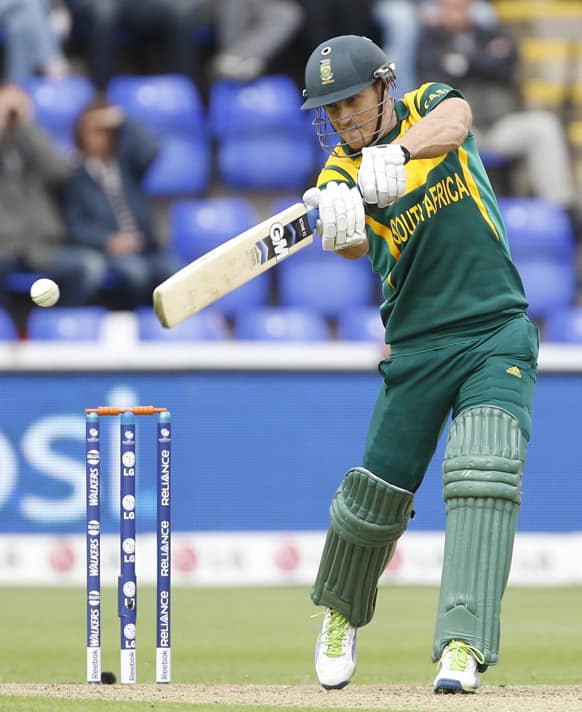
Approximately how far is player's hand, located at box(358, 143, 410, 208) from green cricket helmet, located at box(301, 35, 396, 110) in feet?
1.13

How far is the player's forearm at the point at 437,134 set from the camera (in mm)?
4398

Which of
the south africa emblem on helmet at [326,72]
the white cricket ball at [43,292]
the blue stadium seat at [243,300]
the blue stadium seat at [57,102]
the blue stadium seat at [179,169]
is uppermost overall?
the blue stadium seat at [57,102]

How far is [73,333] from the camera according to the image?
966 cm

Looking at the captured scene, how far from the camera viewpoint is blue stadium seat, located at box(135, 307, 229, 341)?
9766mm

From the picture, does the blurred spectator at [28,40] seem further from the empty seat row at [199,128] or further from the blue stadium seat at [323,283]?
the blue stadium seat at [323,283]

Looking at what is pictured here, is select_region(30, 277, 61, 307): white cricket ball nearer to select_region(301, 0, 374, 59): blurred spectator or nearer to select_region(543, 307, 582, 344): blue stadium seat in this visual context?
select_region(543, 307, 582, 344): blue stadium seat

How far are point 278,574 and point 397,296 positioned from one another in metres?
4.72

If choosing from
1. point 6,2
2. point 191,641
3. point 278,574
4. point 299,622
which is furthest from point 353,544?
point 6,2

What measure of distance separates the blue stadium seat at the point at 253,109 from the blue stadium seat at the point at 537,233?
5.31 ft

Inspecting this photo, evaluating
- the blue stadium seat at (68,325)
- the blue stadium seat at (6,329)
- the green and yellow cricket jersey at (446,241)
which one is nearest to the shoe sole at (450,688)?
the green and yellow cricket jersey at (446,241)

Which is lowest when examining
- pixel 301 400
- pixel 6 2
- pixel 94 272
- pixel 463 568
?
pixel 463 568

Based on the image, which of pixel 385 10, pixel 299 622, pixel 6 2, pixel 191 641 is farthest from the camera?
pixel 385 10

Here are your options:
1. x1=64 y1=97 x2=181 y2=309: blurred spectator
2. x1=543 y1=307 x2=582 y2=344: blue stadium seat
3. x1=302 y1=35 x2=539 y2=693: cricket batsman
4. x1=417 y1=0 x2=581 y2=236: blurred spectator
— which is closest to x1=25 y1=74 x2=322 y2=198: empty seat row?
x1=64 y1=97 x2=181 y2=309: blurred spectator

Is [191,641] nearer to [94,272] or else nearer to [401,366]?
[401,366]
